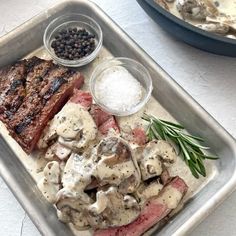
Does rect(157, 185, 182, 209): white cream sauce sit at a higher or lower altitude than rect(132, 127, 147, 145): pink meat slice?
lower

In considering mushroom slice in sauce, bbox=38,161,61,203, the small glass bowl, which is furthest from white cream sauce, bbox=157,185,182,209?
the small glass bowl

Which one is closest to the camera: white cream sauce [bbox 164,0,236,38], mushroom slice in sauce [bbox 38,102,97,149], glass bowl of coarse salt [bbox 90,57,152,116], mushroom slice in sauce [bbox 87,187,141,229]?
mushroom slice in sauce [bbox 87,187,141,229]

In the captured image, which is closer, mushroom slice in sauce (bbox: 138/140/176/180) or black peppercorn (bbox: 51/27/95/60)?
mushroom slice in sauce (bbox: 138/140/176/180)

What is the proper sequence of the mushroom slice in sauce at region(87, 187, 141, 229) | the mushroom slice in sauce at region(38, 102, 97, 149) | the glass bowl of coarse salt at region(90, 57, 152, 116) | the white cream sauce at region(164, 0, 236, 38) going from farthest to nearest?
the white cream sauce at region(164, 0, 236, 38) < the glass bowl of coarse salt at region(90, 57, 152, 116) < the mushroom slice in sauce at region(38, 102, 97, 149) < the mushroom slice in sauce at region(87, 187, 141, 229)

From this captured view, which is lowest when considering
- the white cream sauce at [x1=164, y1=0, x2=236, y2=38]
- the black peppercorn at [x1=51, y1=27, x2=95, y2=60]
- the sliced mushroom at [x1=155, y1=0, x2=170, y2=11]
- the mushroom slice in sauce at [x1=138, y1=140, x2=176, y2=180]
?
the mushroom slice in sauce at [x1=138, y1=140, x2=176, y2=180]

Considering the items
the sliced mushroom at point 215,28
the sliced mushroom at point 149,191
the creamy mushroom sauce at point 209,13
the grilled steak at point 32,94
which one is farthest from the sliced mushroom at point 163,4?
the sliced mushroom at point 149,191

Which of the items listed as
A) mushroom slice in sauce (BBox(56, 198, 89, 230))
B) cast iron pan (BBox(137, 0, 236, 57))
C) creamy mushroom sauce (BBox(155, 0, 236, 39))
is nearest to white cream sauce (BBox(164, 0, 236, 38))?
creamy mushroom sauce (BBox(155, 0, 236, 39))

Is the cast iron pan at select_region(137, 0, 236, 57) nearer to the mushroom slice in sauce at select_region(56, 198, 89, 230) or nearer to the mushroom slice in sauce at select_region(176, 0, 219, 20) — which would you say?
the mushroom slice in sauce at select_region(176, 0, 219, 20)
